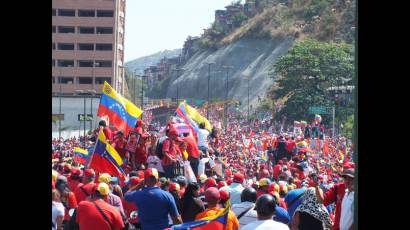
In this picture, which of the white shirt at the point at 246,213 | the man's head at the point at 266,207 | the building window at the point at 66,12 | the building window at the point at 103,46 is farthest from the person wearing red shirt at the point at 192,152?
the building window at the point at 66,12

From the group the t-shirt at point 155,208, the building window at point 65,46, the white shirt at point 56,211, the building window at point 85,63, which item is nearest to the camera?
the white shirt at point 56,211

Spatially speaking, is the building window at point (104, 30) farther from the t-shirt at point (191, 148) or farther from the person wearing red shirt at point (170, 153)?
the person wearing red shirt at point (170, 153)

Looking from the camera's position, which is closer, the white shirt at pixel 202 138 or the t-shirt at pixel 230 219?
the t-shirt at pixel 230 219

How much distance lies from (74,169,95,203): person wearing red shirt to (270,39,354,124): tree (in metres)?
54.0

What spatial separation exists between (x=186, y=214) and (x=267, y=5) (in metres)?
131

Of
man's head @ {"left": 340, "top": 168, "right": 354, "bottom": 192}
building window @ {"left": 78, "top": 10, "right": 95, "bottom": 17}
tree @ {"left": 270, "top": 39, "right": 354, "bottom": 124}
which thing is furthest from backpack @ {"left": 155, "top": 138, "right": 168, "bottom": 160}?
building window @ {"left": 78, "top": 10, "right": 95, "bottom": 17}

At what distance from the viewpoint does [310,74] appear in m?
70.7

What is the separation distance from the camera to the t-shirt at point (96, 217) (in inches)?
314

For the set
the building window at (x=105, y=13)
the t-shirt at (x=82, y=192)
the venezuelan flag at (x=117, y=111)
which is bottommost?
the t-shirt at (x=82, y=192)

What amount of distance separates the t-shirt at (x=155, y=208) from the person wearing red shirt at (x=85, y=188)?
0.97 meters

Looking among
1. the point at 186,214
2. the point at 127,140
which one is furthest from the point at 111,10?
the point at 186,214

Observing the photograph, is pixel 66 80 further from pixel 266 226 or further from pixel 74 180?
pixel 266 226

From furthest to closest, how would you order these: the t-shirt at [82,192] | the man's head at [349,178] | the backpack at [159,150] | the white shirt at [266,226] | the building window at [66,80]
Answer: the building window at [66,80], the backpack at [159,150], the t-shirt at [82,192], the man's head at [349,178], the white shirt at [266,226]
